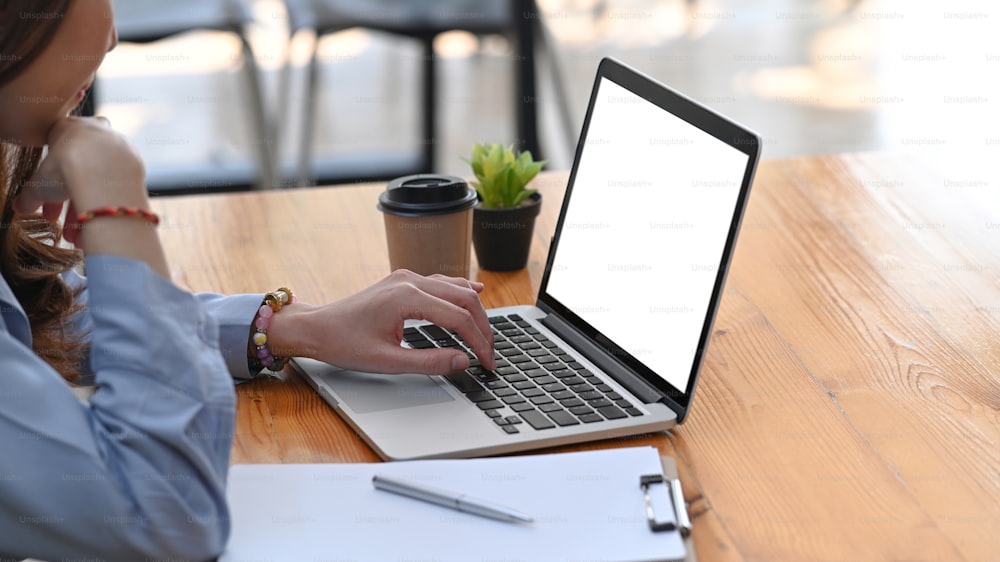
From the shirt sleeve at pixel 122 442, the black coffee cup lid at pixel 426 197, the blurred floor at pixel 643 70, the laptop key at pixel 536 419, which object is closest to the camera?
the shirt sleeve at pixel 122 442

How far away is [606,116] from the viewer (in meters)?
1.16

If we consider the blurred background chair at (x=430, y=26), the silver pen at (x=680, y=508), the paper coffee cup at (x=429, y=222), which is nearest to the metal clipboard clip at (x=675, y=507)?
the silver pen at (x=680, y=508)

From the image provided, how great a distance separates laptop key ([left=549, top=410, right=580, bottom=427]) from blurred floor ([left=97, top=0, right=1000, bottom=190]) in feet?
8.02

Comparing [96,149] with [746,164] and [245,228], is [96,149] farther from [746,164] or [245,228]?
[245,228]

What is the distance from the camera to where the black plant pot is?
1.33m

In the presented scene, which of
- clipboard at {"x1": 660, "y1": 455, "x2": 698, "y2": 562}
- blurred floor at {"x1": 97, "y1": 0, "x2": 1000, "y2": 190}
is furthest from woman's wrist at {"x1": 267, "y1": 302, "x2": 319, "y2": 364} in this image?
blurred floor at {"x1": 97, "y1": 0, "x2": 1000, "y2": 190}

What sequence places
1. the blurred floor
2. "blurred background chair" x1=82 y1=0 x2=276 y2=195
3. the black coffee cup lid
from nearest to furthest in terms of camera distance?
1. the black coffee cup lid
2. "blurred background chair" x1=82 y1=0 x2=276 y2=195
3. the blurred floor

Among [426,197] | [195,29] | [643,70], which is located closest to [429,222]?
[426,197]

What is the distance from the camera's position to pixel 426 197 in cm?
125

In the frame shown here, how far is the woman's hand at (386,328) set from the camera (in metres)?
1.04

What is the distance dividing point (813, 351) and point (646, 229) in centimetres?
21

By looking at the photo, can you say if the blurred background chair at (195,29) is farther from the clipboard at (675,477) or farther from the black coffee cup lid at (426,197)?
the clipboard at (675,477)

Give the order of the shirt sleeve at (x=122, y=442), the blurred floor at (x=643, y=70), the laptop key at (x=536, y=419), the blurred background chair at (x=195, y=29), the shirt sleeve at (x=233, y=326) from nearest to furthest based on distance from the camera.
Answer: the shirt sleeve at (x=122, y=442), the laptop key at (x=536, y=419), the shirt sleeve at (x=233, y=326), the blurred background chair at (x=195, y=29), the blurred floor at (x=643, y=70)

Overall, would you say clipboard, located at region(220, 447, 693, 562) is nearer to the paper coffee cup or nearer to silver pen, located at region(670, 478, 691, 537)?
silver pen, located at region(670, 478, 691, 537)
